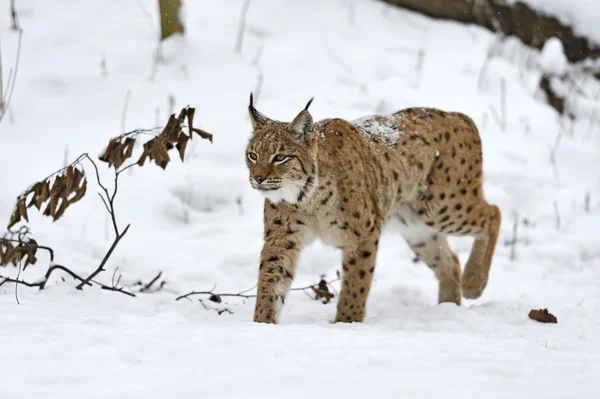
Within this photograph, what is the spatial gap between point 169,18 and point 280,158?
5307mm

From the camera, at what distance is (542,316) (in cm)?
499

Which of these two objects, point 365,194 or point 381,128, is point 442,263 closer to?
point 381,128

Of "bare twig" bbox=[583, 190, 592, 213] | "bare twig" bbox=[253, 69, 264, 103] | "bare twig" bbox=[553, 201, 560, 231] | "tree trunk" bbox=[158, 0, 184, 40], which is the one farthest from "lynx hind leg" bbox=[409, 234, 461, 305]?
"tree trunk" bbox=[158, 0, 184, 40]

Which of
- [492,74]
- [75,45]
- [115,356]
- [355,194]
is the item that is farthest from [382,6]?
[115,356]

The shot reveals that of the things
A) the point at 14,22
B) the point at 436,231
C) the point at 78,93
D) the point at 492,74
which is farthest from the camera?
the point at 492,74

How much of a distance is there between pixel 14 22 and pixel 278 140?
19.2ft

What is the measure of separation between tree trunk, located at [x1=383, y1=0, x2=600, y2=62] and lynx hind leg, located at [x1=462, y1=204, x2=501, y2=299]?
5.88 metres

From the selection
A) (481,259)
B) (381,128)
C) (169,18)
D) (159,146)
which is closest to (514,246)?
(481,259)

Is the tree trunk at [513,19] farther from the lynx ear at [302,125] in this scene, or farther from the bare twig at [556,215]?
the lynx ear at [302,125]

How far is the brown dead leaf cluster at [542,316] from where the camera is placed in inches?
195

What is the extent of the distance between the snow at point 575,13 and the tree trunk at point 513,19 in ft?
0.21

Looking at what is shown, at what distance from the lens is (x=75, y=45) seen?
9.49m

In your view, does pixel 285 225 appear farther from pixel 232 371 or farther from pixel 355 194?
pixel 232 371

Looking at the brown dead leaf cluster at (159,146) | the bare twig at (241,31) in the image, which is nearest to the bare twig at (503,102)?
the bare twig at (241,31)
